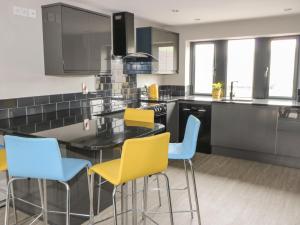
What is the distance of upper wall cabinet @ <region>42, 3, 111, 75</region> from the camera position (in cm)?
303

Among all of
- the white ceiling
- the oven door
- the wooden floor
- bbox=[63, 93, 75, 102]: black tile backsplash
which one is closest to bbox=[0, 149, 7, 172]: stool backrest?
the wooden floor

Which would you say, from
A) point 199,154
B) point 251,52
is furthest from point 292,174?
point 251,52

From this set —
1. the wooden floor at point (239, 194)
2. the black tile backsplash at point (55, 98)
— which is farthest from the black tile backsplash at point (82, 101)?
the wooden floor at point (239, 194)

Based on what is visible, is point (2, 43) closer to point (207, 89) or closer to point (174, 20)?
point (174, 20)

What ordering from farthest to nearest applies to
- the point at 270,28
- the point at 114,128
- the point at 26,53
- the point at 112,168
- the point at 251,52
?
the point at 251,52, the point at 270,28, the point at 26,53, the point at 114,128, the point at 112,168

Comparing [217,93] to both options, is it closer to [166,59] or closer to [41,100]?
[166,59]

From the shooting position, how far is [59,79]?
3.46 m

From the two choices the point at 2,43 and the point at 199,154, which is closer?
the point at 2,43

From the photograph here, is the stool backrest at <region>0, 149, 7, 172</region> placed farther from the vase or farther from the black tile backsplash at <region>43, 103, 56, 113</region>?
the vase

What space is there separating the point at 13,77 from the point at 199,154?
3.11 m

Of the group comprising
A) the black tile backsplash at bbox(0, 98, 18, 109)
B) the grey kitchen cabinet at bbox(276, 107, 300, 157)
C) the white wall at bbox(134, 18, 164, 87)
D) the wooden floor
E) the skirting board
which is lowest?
the wooden floor

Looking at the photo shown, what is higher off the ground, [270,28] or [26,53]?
[270,28]

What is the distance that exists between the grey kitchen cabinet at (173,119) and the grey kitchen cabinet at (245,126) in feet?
2.20

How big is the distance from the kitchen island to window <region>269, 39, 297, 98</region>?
Result: 10.6 feet
